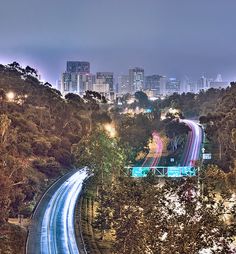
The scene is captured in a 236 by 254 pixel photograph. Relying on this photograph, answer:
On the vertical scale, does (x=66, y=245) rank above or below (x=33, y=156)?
below

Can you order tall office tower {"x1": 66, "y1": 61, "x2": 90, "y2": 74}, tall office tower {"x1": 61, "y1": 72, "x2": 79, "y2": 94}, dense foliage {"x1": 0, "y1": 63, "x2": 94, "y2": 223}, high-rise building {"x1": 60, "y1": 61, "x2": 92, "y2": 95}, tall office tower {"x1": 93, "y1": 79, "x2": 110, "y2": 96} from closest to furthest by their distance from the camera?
dense foliage {"x1": 0, "y1": 63, "x2": 94, "y2": 223} → high-rise building {"x1": 60, "y1": 61, "x2": 92, "y2": 95} → tall office tower {"x1": 61, "y1": 72, "x2": 79, "y2": 94} → tall office tower {"x1": 93, "y1": 79, "x2": 110, "y2": 96} → tall office tower {"x1": 66, "y1": 61, "x2": 90, "y2": 74}

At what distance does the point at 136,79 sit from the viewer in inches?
7633

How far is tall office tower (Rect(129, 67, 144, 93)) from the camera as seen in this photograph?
192500mm

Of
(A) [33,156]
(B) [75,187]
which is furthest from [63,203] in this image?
(A) [33,156]

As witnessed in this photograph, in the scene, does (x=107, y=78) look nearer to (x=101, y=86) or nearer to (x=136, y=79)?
(x=101, y=86)

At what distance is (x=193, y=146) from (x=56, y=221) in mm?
29104

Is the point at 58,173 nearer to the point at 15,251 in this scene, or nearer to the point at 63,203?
the point at 63,203

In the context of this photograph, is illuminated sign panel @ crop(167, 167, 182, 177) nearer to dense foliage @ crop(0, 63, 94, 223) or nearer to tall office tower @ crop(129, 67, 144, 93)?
dense foliage @ crop(0, 63, 94, 223)

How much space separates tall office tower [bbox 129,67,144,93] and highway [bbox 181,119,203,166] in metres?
128

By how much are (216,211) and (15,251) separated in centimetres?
1451

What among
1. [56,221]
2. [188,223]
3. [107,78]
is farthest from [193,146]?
[107,78]

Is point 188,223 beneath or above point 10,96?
beneath

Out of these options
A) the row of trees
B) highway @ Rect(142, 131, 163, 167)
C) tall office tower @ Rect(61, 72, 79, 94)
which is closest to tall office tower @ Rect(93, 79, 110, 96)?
tall office tower @ Rect(61, 72, 79, 94)

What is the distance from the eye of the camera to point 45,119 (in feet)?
178
